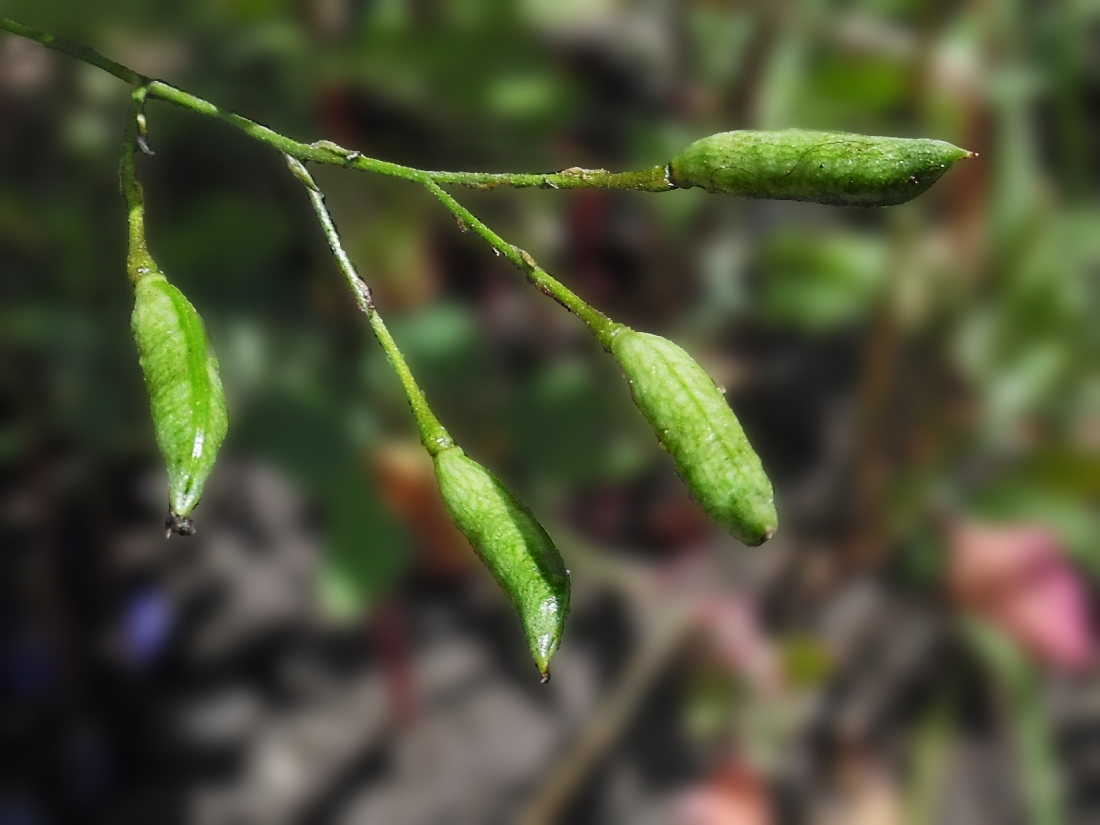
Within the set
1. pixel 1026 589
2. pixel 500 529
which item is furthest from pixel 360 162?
pixel 1026 589

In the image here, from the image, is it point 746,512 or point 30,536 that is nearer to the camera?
point 746,512

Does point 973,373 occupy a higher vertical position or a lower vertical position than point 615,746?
higher

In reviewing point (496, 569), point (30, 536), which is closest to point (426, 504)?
point (30, 536)

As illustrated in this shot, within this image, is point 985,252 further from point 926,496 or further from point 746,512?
point 746,512

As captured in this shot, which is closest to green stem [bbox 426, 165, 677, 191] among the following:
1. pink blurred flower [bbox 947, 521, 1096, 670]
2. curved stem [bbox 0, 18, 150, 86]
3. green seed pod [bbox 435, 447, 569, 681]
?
green seed pod [bbox 435, 447, 569, 681]

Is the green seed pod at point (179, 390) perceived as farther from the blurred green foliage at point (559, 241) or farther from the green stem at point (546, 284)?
the blurred green foliage at point (559, 241)

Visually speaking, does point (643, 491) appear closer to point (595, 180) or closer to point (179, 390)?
point (595, 180)

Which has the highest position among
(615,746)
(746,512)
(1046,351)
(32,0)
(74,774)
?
(32,0)
